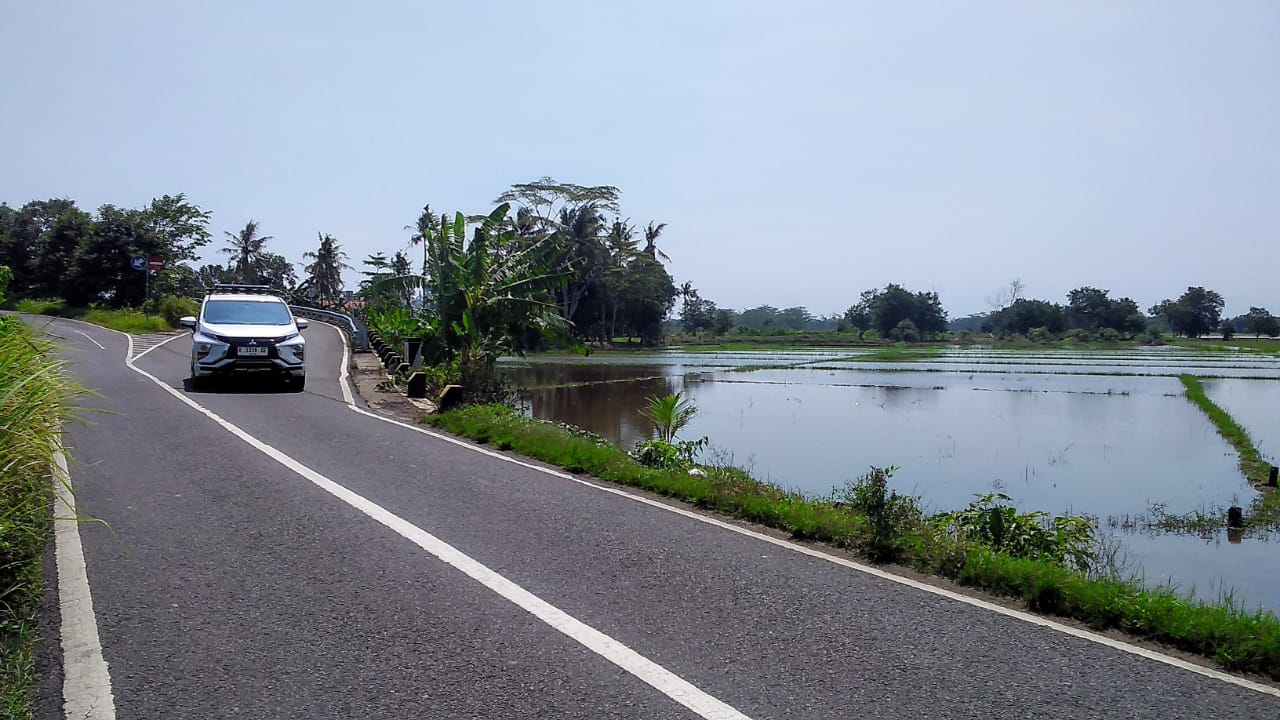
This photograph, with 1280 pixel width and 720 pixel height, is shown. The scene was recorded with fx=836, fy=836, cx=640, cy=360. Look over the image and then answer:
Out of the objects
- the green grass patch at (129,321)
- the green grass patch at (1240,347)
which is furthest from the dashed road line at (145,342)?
the green grass patch at (1240,347)

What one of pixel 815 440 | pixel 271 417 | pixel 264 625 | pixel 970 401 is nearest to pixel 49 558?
pixel 264 625

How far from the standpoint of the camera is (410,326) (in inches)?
882

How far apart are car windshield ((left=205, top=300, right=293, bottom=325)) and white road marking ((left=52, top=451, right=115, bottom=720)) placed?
11.8 metres

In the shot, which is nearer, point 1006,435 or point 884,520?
point 884,520

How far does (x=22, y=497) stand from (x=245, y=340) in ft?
34.6

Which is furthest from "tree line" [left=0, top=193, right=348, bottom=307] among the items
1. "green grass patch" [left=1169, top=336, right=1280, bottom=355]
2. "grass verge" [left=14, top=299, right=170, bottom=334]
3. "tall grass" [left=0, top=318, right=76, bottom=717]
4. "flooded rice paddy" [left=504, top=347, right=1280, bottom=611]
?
"green grass patch" [left=1169, top=336, right=1280, bottom=355]

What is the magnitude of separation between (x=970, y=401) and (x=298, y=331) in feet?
78.1

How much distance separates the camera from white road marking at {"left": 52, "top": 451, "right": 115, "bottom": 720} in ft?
11.8

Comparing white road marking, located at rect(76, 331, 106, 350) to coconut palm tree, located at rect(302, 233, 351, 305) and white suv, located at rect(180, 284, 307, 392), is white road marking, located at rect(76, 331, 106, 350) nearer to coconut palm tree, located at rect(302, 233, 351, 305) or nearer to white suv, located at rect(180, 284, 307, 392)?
white suv, located at rect(180, 284, 307, 392)

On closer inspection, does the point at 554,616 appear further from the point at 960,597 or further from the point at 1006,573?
the point at 1006,573

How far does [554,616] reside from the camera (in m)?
4.73

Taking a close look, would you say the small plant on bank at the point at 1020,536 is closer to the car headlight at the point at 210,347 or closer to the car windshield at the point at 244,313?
the car headlight at the point at 210,347

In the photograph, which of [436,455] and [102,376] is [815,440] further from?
[102,376]

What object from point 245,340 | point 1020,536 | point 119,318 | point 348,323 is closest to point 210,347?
point 245,340
